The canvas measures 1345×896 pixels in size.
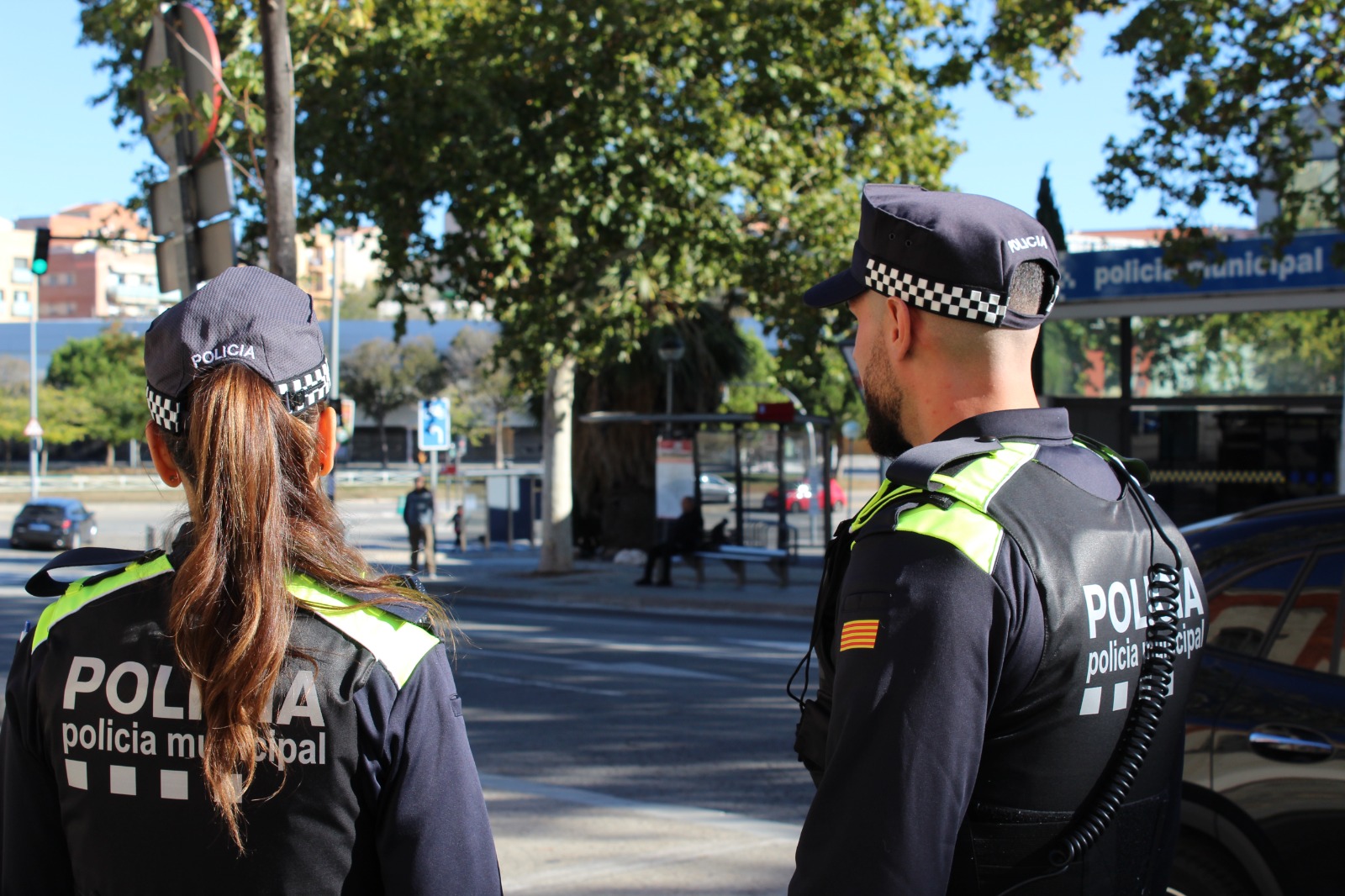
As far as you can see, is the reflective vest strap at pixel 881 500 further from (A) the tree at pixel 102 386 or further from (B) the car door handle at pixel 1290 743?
(A) the tree at pixel 102 386

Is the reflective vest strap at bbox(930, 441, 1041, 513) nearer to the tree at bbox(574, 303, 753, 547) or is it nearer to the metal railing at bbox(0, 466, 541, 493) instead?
the tree at bbox(574, 303, 753, 547)

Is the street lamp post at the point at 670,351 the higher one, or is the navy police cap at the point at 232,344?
the street lamp post at the point at 670,351

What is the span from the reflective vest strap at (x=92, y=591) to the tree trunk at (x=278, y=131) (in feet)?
24.8

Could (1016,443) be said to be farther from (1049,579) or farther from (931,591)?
(931,591)

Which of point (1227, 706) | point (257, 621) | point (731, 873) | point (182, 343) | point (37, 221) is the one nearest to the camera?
point (257, 621)

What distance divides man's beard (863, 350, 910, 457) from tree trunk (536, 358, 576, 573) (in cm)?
1771

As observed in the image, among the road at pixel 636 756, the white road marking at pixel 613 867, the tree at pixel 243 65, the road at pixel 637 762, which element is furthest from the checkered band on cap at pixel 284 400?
the tree at pixel 243 65

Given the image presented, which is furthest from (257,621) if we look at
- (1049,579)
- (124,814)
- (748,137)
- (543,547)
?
(543,547)

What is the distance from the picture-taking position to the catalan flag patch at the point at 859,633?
5.04 feet

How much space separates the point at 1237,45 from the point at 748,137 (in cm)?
672

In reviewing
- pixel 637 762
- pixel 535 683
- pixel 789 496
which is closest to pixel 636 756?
pixel 637 762

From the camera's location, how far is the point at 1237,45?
13344 millimetres

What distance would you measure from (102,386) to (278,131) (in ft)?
194

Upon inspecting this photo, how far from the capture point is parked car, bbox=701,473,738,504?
19578 mm
